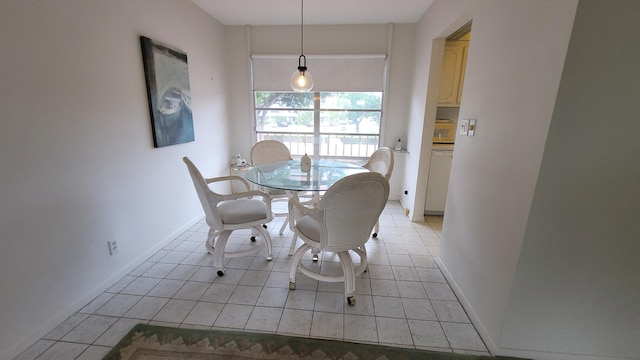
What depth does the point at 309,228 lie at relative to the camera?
1.92 meters

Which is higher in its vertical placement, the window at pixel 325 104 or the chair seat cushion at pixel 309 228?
the window at pixel 325 104

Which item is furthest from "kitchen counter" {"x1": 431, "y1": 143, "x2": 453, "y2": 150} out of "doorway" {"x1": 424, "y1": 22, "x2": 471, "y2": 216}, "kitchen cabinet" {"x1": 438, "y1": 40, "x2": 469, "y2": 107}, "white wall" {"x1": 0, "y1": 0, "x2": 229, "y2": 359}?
"white wall" {"x1": 0, "y1": 0, "x2": 229, "y2": 359}

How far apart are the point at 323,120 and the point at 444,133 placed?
70.3 inches

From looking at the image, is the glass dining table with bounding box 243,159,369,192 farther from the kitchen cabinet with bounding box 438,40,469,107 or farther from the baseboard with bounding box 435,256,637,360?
the kitchen cabinet with bounding box 438,40,469,107

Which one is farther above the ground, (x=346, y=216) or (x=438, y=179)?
(x=346, y=216)

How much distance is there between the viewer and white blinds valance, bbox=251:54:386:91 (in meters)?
3.80

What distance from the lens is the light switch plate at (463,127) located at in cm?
189

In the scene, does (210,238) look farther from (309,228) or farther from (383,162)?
(383,162)

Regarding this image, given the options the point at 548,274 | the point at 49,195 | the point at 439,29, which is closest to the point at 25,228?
the point at 49,195

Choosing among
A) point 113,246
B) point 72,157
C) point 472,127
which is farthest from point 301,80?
point 113,246

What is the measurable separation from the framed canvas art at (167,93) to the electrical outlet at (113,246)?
2.99ft

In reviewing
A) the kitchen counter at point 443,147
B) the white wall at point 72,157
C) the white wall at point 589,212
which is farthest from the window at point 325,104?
the white wall at point 589,212

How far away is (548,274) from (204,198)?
7.17ft

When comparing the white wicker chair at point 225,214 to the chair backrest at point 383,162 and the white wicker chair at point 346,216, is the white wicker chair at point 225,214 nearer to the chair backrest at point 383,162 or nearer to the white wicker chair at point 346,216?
the white wicker chair at point 346,216
